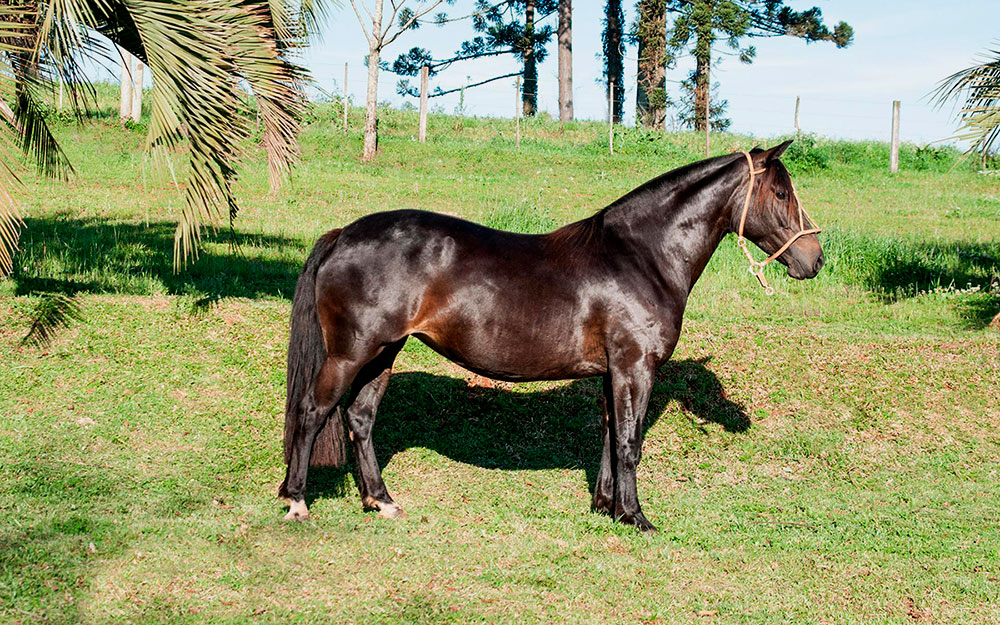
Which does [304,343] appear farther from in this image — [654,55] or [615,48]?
[615,48]

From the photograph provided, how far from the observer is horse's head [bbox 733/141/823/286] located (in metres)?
5.95

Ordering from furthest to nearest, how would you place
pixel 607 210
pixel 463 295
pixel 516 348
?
1. pixel 607 210
2. pixel 516 348
3. pixel 463 295

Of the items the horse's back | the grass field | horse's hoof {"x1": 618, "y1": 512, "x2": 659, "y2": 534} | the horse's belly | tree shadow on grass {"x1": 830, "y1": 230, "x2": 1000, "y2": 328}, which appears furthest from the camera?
tree shadow on grass {"x1": 830, "y1": 230, "x2": 1000, "y2": 328}

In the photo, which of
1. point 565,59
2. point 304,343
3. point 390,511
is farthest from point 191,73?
point 565,59

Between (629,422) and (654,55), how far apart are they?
25951 mm

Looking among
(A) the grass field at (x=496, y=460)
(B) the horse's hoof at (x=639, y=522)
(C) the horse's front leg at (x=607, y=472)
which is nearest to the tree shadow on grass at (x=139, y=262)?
(A) the grass field at (x=496, y=460)

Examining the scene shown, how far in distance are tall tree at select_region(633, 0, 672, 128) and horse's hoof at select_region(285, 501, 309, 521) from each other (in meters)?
24.3

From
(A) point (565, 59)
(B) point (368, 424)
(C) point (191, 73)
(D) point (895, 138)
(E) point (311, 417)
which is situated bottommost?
(B) point (368, 424)

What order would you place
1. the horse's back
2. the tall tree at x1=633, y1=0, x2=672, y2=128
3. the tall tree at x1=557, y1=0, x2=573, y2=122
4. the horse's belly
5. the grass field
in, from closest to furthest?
the grass field → the horse's back → the horse's belly → the tall tree at x1=633, y1=0, x2=672, y2=128 → the tall tree at x1=557, y1=0, x2=573, y2=122

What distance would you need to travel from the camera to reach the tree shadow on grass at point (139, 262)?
10.2 meters

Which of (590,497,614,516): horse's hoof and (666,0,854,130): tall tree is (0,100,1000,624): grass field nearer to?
(590,497,614,516): horse's hoof

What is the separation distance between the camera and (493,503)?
21.5 ft

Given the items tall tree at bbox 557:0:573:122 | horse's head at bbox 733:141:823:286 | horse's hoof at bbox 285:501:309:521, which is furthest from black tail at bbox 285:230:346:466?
tall tree at bbox 557:0:573:122

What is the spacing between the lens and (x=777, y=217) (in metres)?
5.98
